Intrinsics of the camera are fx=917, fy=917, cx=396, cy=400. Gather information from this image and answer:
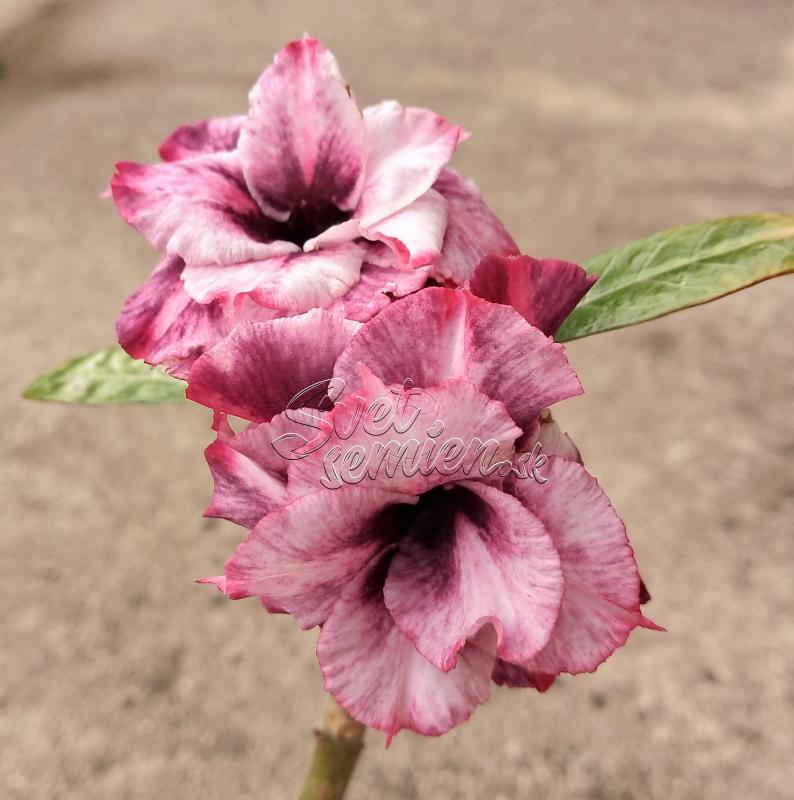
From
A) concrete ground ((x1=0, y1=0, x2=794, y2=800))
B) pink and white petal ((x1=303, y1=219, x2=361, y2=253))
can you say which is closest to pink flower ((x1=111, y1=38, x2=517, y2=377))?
pink and white petal ((x1=303, y1=219, x2=361, y2=253))

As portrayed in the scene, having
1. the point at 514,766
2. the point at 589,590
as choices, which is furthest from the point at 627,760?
the point at 589,590

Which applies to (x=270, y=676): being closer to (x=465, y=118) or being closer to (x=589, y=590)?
(x=589, y=590)

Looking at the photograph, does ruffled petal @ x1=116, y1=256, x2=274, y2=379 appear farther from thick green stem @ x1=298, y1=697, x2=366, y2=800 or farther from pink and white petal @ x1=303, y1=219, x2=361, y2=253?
thick green stem @ x1=298, y1=697, x2=366, y2=800

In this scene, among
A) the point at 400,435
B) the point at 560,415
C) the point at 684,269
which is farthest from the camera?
the point at 560,415

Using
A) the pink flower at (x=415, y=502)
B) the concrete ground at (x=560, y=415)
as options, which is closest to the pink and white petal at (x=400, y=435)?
the pink flower at (x=415, y=502)

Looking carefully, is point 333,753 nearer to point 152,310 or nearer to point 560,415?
point 152,310

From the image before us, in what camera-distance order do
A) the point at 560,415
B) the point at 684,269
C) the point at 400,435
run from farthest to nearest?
1. the point at 560,415
2. the point at 684,269
3. the point at 400,435

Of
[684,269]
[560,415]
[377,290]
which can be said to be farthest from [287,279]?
[560,415]
